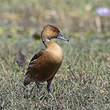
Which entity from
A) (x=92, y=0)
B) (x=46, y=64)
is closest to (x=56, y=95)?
(x=46, y=64)

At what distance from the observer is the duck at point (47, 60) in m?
5.08

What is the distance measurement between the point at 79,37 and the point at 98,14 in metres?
2.38

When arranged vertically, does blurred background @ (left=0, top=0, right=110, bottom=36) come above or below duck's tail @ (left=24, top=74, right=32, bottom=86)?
below

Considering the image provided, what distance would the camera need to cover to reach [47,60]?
514 centimetres

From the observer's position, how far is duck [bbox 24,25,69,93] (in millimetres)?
5082

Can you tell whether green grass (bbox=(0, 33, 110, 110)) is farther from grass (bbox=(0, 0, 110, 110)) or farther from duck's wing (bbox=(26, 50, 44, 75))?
duck's wing (bbox=(26, 50, 44, 75))

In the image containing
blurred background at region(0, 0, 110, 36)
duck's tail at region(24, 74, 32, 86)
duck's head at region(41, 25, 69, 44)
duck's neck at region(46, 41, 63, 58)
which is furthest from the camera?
blurred background at region(0, 0, 110, 36)

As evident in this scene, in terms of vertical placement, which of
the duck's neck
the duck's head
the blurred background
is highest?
the duck's head

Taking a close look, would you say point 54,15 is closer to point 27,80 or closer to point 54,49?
point 27,80

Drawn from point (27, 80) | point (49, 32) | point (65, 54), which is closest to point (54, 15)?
point (65, 54)

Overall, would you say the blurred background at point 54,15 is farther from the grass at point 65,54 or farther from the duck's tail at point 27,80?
the duck's tail at point 27,80

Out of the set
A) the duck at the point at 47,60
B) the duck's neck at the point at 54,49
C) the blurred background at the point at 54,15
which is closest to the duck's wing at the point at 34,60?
the duck at the point at 47,60

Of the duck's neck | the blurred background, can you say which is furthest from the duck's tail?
the blurred background

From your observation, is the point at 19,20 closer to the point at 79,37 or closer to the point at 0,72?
the point at 79,37
